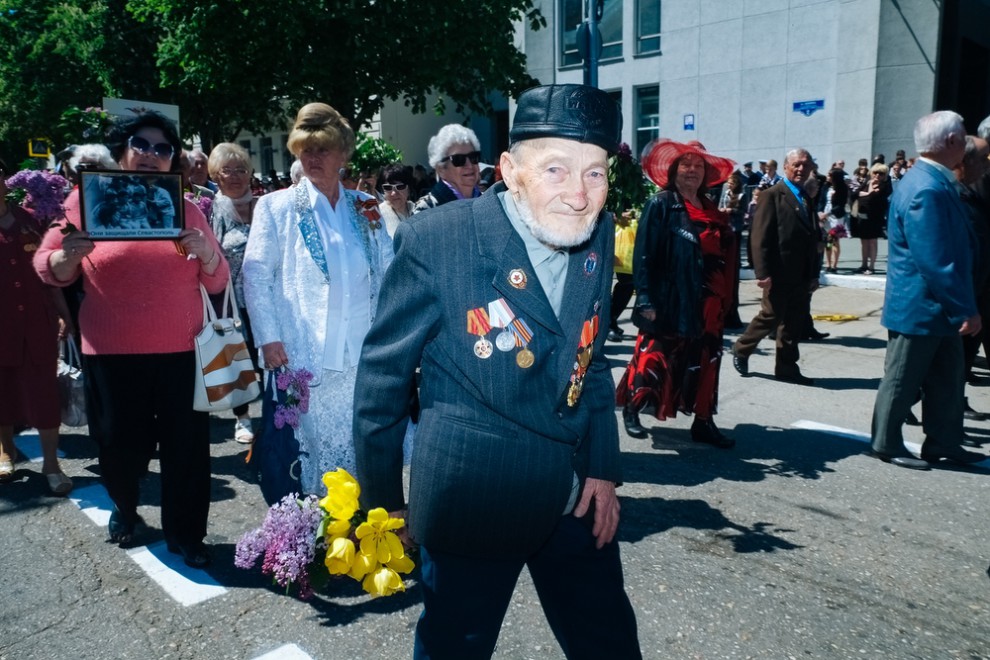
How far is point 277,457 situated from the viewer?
3664mm

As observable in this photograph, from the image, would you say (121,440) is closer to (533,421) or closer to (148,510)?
(148,510)

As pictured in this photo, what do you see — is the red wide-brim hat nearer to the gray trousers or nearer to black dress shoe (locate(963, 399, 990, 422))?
the gray trousers

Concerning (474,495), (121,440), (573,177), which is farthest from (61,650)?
Result: (573,177)

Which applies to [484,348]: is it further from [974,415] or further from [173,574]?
[974,415]

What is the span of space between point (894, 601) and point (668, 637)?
106 centimetres

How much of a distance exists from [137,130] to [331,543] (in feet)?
6.55

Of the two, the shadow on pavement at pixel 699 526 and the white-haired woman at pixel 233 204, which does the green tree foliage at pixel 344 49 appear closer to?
the white-haired woman at pixel 233 204

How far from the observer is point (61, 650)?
3.13m

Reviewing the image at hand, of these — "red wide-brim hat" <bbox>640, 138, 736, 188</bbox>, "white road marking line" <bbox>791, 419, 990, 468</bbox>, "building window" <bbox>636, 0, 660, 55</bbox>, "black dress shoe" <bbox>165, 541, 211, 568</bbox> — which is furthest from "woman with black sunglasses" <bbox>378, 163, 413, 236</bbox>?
"building window" <bbox>636, 0, 660, 55</bbox>

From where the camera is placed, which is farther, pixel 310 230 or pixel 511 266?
pixel 310 230

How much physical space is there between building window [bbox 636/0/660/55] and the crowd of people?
1967cm

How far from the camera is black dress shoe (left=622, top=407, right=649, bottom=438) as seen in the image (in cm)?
581

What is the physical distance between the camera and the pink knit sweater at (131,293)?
3.49 metres

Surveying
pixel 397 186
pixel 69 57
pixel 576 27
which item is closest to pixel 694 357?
pixel 397 186
